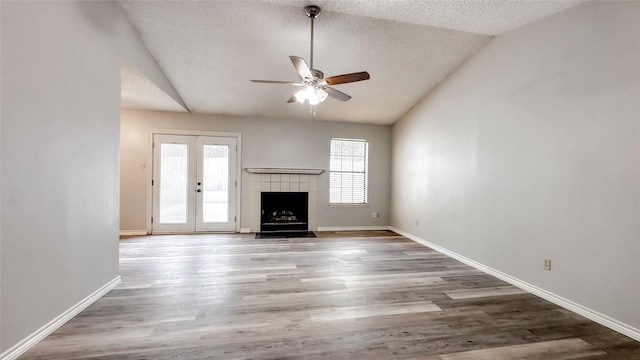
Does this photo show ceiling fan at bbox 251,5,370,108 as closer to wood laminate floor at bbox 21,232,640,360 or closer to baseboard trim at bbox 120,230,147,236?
wood laminate floor at bbox 21,232,640,360

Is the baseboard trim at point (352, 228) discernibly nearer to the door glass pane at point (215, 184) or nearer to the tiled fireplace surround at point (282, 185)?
the tiled fireplace surround at point (282, 185)

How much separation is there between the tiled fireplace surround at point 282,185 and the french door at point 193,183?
1.38 feet

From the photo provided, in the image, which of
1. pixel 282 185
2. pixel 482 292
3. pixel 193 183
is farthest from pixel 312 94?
pixel 193 183

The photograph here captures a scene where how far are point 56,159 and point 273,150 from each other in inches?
151

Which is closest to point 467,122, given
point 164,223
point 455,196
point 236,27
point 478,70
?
point 478,70

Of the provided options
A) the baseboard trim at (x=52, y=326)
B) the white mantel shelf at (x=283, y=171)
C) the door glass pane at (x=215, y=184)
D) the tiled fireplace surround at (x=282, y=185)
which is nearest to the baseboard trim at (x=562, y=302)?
the tiled fireplace surround at (x=282, y=185)

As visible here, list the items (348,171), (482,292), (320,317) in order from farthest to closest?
(348,171)
(482,292)
(320,317)

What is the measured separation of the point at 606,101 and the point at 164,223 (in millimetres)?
6414

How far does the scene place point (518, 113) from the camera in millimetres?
2928

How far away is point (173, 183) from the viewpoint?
518 centimetres

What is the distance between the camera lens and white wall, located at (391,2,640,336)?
2.04 meters

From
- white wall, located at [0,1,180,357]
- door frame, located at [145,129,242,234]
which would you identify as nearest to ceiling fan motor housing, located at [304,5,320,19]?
white wall, located at [0,1,180,357]

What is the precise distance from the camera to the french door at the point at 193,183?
516 cm

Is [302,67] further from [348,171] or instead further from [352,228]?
[352,228]
